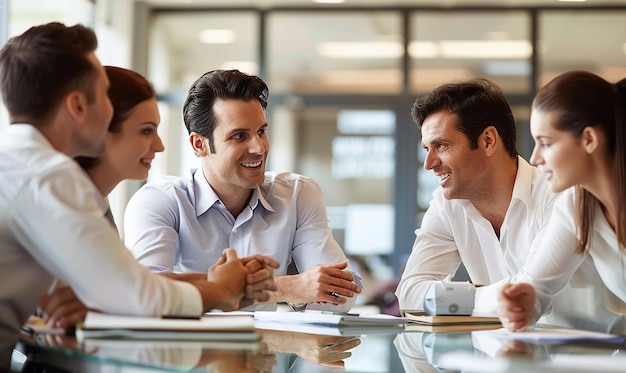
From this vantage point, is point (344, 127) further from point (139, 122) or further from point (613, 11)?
point (139, 122)

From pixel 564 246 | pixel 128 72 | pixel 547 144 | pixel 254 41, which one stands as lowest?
pixel 564 246

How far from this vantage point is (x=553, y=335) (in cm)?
193

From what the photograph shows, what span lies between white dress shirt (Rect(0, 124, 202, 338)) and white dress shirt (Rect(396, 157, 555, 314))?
137cm

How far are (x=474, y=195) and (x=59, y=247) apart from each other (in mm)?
1795

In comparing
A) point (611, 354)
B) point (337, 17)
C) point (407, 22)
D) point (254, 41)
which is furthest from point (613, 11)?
point (611, 354)

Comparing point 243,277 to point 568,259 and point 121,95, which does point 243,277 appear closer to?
point 121,95

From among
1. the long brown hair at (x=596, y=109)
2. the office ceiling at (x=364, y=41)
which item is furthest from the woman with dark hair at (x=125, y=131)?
the office ceiling at (x=364, y=41)

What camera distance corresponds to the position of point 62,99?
183 cm

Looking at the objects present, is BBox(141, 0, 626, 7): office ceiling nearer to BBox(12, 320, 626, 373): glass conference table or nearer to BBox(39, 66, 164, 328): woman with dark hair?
BBox(39, 66, 164, 328): woman with dark hair

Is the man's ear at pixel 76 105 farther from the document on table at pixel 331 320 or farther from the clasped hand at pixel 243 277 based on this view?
the document on table at pixel 331 320

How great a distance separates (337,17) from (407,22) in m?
0.62

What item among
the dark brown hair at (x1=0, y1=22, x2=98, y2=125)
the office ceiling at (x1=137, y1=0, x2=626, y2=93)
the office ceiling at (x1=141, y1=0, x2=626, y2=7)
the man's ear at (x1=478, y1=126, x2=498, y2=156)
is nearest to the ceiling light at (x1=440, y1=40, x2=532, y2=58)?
the office ceiling at (x1=137, y1=0, x2=626, y2=93)

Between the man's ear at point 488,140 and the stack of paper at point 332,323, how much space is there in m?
1.09

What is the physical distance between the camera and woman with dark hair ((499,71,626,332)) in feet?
6.79
